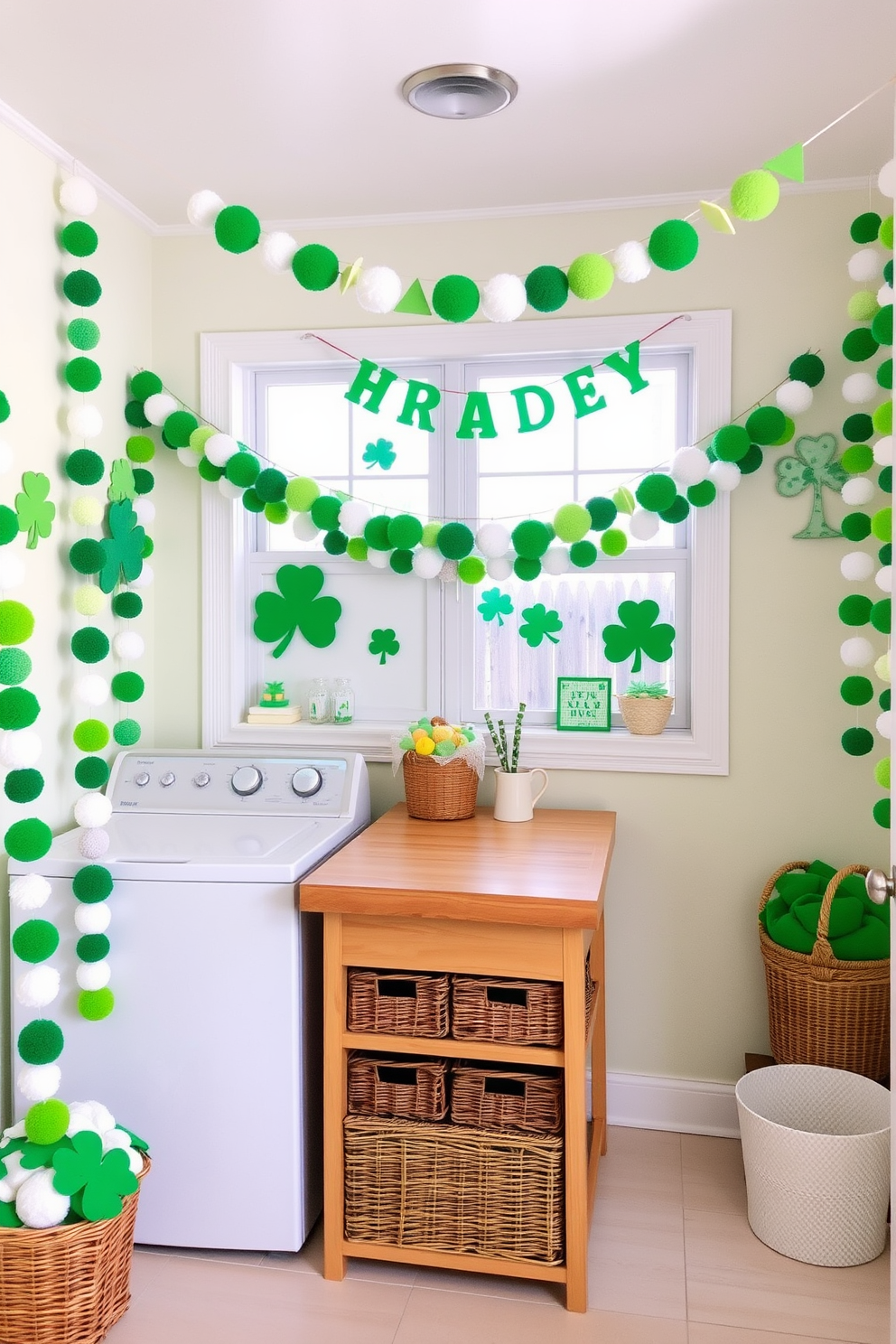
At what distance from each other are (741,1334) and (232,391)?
2.53 m

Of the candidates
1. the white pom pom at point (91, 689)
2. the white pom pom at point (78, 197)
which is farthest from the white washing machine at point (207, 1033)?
the white pom pom at point (78, 197)

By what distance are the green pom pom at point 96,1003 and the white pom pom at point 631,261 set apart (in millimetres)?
1780

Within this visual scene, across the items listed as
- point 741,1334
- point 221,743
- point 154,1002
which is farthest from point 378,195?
point 741,1334

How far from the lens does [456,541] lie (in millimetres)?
2783

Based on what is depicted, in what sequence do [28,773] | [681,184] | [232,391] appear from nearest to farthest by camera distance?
1. [28,773]
2. [681,184]
3. [232,391]

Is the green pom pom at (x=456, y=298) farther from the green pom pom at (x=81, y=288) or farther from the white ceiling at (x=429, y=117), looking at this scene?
the green pom pom at (x=81, y=288)

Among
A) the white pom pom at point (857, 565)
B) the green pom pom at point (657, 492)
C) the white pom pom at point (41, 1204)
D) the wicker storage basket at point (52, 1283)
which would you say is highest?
the green pom pom at point (657, 492)

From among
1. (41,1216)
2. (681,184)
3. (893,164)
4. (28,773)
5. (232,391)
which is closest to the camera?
(893,164)

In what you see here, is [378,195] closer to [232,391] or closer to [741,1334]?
[232,391]

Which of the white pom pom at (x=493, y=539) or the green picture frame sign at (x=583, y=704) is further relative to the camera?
the green picture frame sign at (x=583, y=704)

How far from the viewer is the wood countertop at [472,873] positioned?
2.01 meters

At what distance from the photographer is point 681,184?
8.74 feet

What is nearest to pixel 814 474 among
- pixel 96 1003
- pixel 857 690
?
pixel 857 690

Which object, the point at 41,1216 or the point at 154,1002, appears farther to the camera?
the point at 154,1002
